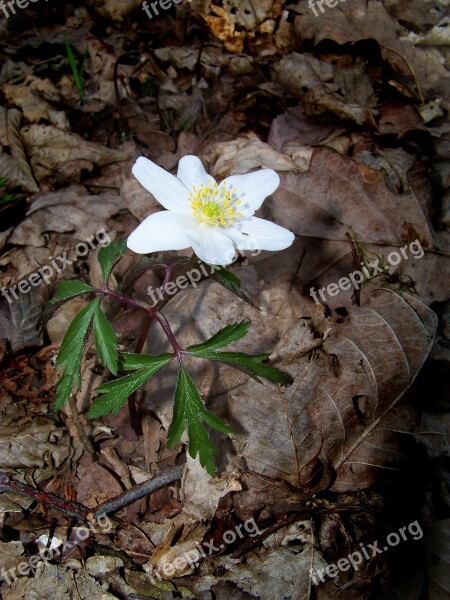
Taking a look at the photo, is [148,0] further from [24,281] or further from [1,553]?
[1,553]

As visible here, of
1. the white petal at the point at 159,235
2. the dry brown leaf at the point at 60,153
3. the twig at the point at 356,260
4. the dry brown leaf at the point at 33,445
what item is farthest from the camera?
the dry brown leaf at the point at 60,153

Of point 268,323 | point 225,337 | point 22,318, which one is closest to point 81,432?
point 22,318

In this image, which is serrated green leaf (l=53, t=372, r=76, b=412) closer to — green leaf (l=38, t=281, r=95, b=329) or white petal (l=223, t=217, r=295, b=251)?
green leaf (l=38, t=281, r=95, b=329)

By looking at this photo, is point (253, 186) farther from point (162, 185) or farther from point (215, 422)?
point (215, 422)

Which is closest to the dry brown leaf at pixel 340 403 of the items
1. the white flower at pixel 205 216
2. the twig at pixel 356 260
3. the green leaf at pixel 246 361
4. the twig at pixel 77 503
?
the twig at pixel 356 260

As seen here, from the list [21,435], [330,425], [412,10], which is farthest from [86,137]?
[412,10]

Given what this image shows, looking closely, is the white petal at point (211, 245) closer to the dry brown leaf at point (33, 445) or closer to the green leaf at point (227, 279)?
the green leaf at point (227, 279)

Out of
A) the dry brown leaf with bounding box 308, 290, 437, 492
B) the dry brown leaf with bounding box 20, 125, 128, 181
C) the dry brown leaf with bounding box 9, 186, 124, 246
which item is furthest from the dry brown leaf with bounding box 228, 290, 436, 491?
the dry brown leaf with bounding box 20, 125, 128, 181
